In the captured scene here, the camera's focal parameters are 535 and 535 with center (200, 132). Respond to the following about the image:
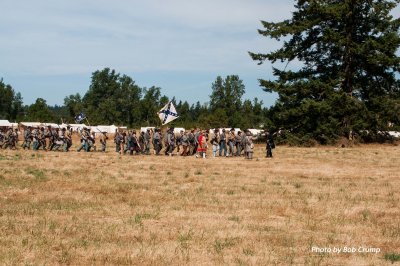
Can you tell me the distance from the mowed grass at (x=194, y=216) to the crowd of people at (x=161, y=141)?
879 centimetres

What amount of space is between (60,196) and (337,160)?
1661cm

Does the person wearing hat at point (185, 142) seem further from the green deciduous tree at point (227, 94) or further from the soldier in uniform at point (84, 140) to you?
the green deciduous tree at point (227, 94)

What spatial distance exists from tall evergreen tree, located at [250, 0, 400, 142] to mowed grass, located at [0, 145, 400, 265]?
21.7 meters

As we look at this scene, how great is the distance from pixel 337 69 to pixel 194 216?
35036 millimetres

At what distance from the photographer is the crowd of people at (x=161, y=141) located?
1190 inches

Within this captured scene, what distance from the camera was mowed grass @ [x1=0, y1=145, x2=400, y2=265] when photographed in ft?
27.8

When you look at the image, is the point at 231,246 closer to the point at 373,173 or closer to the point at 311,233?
the point at 311,233

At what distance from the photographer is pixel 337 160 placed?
27109mm

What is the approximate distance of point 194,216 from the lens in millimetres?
11750

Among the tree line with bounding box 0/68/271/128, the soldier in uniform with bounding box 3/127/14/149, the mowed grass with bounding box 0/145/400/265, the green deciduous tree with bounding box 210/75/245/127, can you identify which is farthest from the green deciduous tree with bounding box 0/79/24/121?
the mowed grass with bounding box 0/145/400/265

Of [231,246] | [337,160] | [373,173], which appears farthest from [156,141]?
[231,246]

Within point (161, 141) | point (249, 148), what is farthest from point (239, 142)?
point (161, 141)

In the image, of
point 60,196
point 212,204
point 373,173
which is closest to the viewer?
point 212,204

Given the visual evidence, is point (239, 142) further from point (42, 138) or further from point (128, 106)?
point (128, 106)
